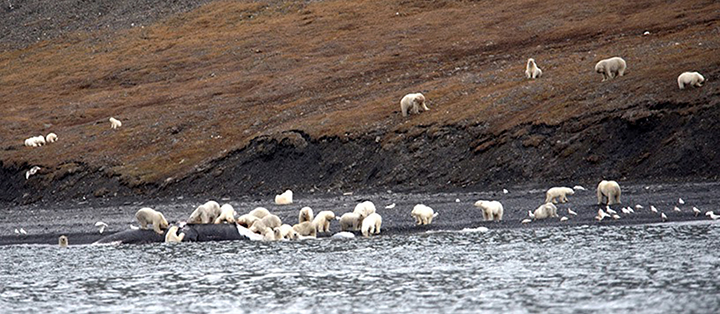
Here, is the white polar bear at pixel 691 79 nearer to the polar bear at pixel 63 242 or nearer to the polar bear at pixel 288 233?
the polar bear at pixel 288 233

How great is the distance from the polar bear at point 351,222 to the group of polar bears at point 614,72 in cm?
1787

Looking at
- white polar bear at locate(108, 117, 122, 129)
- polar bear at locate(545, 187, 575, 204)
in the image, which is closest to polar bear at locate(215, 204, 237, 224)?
polar bear at locate(545, 187, 575, 204)

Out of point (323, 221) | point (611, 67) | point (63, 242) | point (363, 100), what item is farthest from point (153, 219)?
point (363, 100)

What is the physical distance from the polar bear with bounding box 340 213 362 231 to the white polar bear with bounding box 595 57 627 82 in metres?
22.2

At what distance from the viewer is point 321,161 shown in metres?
50.2

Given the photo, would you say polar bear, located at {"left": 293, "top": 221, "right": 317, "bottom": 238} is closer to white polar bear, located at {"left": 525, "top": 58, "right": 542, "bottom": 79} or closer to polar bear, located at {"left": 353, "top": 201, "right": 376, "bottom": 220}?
polar bear, located at {"left": 353, "top": 201, "right": 376, "bottom": 220}

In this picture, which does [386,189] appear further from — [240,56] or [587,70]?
[240,56]

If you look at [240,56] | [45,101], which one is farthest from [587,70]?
[45,101]

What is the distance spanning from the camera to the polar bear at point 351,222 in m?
31.4

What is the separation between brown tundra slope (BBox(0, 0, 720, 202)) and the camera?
42.9m

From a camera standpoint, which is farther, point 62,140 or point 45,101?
point 45,101

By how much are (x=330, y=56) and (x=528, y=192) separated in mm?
46916

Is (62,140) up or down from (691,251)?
up

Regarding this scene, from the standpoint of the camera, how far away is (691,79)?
141 feet
